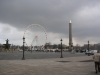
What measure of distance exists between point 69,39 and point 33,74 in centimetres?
12609

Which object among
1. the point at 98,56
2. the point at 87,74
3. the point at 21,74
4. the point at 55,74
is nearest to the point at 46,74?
the point at 55,74

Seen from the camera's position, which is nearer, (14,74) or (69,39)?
(14,74)

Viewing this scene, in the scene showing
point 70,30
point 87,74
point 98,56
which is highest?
point 70,30

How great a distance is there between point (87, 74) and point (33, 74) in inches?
165

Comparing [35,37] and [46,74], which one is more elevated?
[35,37]

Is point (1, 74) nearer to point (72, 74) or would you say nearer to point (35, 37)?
point (72, 74)

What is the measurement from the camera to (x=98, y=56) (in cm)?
1409

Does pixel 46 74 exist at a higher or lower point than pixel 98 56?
lower

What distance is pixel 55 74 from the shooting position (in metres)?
14.0

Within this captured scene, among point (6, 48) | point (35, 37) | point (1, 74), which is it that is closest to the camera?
point (1, 74)

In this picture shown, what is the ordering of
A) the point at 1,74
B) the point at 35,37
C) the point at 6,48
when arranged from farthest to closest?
the point at 6,48, the point at 35,37, the point at 1,74

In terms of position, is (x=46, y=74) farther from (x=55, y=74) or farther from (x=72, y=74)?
(x=72, y=74)

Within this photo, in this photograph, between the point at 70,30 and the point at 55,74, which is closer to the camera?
the point at 55,74

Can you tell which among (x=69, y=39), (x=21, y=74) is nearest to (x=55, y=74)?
(x=21, y=74)
